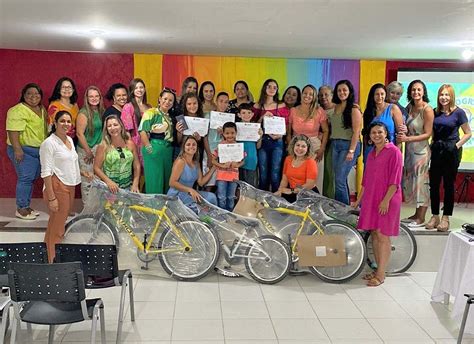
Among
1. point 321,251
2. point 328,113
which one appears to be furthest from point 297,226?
point 328,113

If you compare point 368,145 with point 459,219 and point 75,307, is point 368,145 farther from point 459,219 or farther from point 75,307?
point 75,307

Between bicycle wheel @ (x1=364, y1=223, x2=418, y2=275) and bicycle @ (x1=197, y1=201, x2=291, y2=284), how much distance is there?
0.89 metres

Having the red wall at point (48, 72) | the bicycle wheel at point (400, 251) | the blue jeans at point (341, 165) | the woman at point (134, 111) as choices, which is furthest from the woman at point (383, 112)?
the red wall at point (48, 72)

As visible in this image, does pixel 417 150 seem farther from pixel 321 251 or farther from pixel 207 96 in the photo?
pixel 207 96

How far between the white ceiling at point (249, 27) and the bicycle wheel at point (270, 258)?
1933 mm

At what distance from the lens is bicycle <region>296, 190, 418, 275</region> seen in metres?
5.34

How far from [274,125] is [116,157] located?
64.2 inches

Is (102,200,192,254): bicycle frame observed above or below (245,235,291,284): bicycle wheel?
above

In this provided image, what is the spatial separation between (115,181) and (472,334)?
3.39 m

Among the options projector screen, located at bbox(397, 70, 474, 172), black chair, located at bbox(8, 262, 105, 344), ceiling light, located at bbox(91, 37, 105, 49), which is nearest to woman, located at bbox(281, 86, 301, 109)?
ceiling light, located at bbox(91, 37, 105, 49)

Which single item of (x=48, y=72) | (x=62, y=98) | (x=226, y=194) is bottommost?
(x=226, y=194)

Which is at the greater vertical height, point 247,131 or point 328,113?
point 328,113

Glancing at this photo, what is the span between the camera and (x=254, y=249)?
5.01 meters

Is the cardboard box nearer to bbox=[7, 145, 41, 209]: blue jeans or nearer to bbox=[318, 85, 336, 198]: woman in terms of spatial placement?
bbox=[318, 85, 336, 198]: woman
